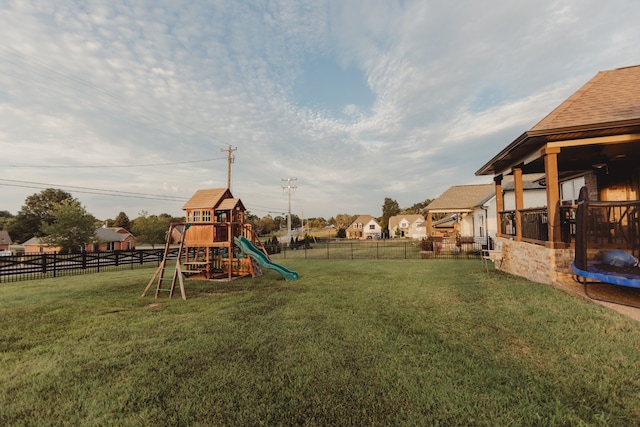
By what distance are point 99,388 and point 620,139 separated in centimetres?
1159

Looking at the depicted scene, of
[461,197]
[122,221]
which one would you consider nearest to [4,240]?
[122,221]

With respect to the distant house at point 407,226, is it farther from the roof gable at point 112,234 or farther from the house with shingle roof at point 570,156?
the roof gable at point 112,234

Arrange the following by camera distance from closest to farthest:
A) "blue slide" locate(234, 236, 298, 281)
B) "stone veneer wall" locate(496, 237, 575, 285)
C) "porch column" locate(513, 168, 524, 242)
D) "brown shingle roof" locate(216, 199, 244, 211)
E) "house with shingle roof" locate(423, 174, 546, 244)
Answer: "stone veneer wall" locate(496, 237, 575, 285)
"porch column" locate(513, 168, 524, 242)
"blue slide" locate(234, 236, 298, 281)
"brown shingle roof" locate(216, 199, 244, 211)
"house with shingle roof" locate(423, 174, 546, 244)

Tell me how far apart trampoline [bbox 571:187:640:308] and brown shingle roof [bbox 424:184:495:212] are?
1964cm

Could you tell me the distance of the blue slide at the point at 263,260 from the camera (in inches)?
462

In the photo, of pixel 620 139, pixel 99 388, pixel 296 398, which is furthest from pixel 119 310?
pixel 620 139

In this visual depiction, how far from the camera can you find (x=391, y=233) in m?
71.3

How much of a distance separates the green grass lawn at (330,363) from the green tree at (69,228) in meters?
38.4

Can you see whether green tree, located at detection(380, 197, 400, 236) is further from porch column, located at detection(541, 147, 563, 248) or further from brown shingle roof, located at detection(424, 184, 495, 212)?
porch column, located at detection(541, 147, 563, 248)

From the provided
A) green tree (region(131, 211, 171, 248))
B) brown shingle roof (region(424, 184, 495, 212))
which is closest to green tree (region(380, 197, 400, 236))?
brown shingle roof (region(424, 184, 495, 212))

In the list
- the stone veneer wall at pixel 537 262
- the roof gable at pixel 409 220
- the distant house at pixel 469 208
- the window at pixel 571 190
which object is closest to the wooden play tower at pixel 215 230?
the stone veneer wall at pixel 537 262

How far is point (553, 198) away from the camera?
759cm

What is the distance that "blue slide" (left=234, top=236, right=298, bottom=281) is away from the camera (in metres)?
11.7

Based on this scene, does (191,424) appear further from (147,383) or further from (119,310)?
(119,310)
